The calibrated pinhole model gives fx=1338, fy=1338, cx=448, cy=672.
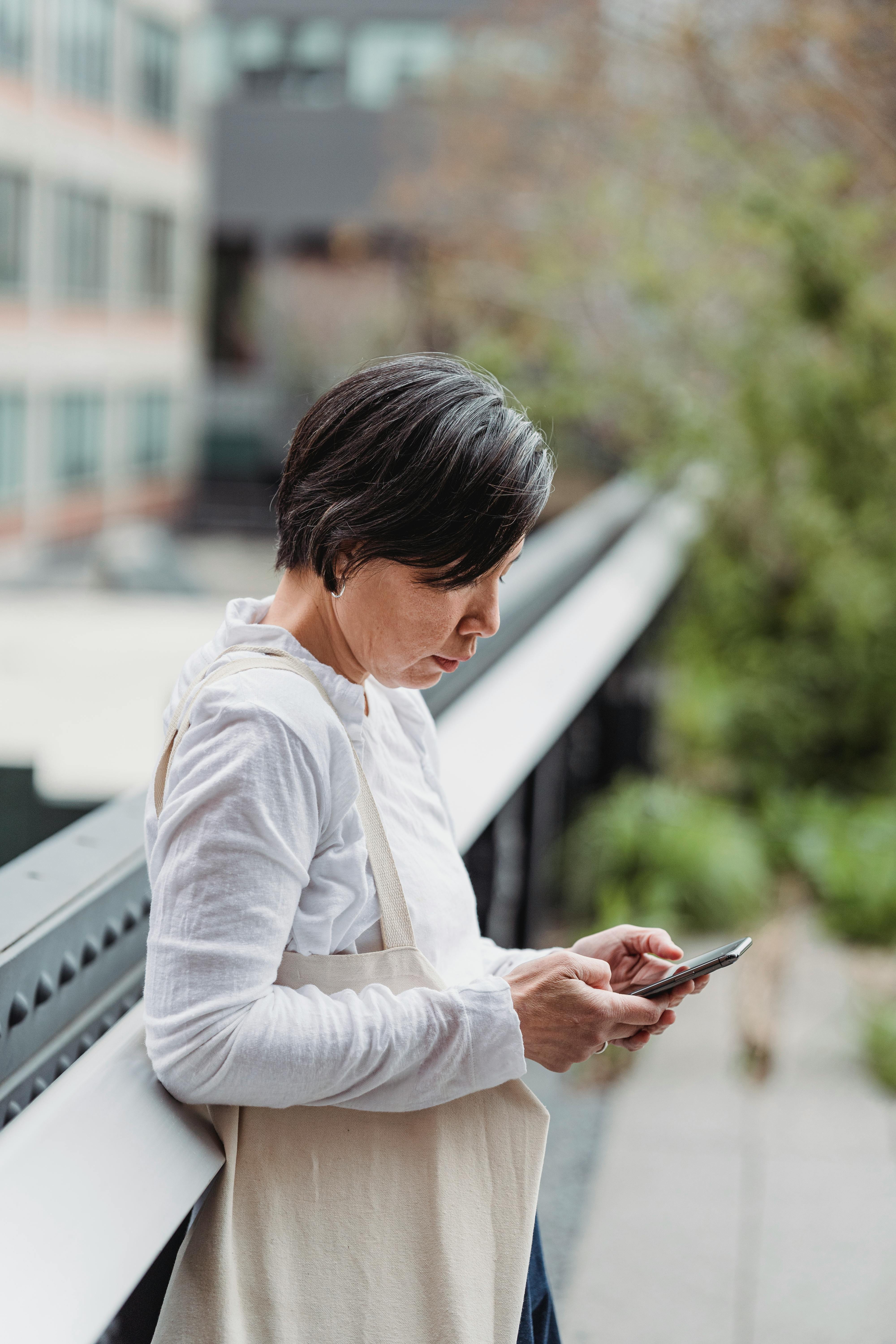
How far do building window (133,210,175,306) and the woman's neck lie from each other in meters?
32.2

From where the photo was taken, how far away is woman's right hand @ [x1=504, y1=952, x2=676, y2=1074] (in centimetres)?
115

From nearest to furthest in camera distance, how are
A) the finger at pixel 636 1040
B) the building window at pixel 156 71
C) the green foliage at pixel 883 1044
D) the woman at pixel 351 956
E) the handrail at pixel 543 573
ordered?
the woman at pixel 351 956, the finger at pixel 636 1040, the handrail at pixel 543 573, the green foliage at pixel 883 1044, the building window at pixel 156 71

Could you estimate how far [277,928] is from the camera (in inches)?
39.9

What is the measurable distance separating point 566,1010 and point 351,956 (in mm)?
194

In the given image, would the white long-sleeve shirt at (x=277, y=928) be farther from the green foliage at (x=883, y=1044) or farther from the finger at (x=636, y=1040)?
the green foliage at (x=883, y=1044)

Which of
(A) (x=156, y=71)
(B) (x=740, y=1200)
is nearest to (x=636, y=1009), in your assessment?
(B) (x=740, y=1200)

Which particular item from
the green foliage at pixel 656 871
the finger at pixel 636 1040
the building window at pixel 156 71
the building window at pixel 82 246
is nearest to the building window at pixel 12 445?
the building window at pixel 82 246

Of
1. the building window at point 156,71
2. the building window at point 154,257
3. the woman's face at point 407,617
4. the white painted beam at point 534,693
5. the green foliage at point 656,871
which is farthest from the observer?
the building window at point 154,257

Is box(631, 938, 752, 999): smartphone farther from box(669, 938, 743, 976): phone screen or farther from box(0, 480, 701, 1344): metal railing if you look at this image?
box(0, 480, 701, 1344): metal railing

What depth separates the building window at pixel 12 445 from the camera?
2553 cm

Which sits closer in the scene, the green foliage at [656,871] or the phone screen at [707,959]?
the phone screen at [707,959]

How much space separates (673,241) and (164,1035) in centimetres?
1055

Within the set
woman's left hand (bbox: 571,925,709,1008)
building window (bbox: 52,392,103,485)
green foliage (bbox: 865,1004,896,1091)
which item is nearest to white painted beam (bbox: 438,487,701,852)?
woman's left hand (bbox: 571,925,709,1008)

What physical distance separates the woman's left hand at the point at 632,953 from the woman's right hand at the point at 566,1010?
129 millimetres
